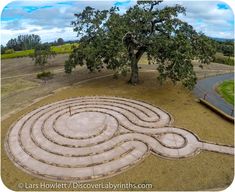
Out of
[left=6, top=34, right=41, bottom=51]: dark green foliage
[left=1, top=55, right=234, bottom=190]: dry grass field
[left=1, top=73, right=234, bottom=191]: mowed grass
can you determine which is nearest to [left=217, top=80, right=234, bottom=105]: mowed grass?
[left=1, top=55, right=234, bottom=190]: dry grass field

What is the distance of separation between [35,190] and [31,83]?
997 inches

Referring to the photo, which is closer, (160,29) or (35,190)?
(35,190)

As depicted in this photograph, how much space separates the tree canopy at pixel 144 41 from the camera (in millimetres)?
28467

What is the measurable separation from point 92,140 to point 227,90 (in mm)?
22371

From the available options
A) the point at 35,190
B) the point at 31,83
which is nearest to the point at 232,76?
the point at 31,83

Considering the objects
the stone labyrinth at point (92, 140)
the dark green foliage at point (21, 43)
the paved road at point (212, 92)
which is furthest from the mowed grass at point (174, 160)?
the dark green foliage at point (21, 43)

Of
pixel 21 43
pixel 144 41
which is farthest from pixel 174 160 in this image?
pixel 21 43

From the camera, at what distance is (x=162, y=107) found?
87.1ft

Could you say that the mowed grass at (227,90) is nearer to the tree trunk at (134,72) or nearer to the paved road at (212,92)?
the paved road at (212,92)

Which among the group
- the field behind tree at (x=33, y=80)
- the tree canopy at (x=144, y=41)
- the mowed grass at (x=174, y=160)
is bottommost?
the mowed grass at (x=174, y=160)

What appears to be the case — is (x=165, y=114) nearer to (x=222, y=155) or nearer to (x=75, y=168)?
(x=222, y=155)

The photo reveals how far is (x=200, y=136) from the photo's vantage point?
68.1 ft

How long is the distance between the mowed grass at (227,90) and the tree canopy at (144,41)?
490cm

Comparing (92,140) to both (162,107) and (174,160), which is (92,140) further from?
(162,107)
